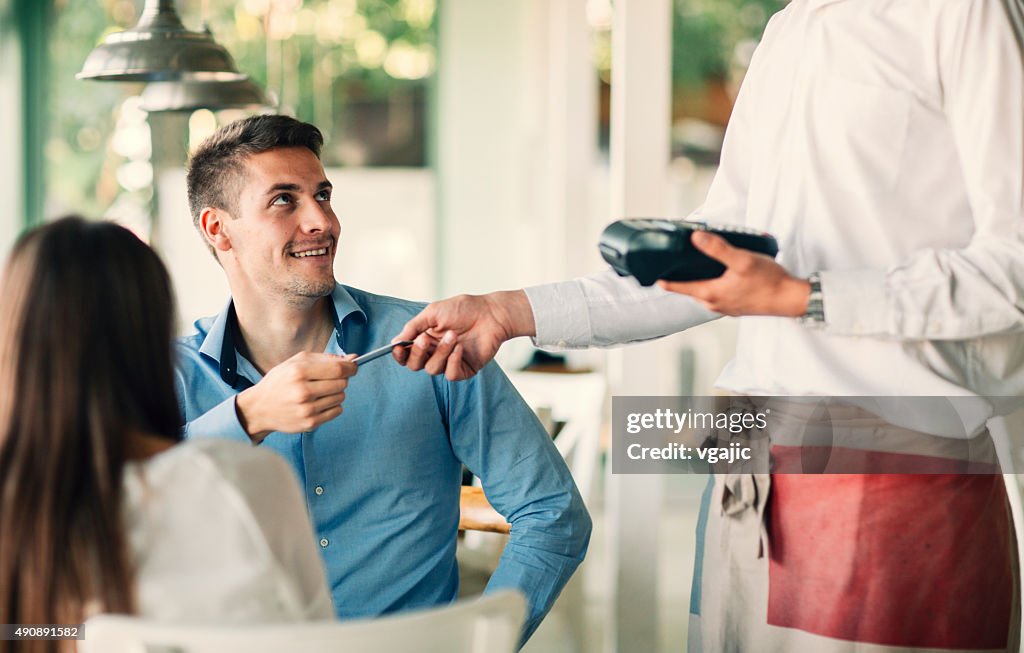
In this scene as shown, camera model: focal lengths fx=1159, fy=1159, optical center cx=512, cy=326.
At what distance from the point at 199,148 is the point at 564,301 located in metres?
0.91

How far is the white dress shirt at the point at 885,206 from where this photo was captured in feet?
4.33

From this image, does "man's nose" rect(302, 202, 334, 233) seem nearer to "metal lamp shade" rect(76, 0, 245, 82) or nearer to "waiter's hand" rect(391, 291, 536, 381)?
"waiter's hand" rect(391, 291, 536, 381)

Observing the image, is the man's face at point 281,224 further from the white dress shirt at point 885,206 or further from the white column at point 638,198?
the white column at point 638,198

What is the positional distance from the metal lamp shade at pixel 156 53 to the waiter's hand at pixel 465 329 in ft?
4.06

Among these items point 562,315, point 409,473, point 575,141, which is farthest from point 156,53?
point 575,141

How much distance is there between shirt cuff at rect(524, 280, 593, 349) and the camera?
5.38 ft

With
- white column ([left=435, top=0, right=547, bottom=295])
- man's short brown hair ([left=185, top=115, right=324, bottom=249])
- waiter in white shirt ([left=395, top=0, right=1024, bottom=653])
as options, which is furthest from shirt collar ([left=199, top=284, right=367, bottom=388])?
white column ([left=435, top=0, right=547, bottom=295])

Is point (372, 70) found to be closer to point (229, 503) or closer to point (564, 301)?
point (564, 301)

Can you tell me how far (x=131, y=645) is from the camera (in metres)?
1.05

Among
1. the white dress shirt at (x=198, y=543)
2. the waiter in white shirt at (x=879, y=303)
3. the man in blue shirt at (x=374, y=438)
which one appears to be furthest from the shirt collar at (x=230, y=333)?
the white dress shirt at (x=198, y=543)

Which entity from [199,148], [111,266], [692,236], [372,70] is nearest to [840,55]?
[692,236]

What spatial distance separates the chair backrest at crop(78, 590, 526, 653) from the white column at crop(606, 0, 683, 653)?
64.3 inches

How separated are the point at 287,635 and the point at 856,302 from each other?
2.44ft

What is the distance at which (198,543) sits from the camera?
113 cm
